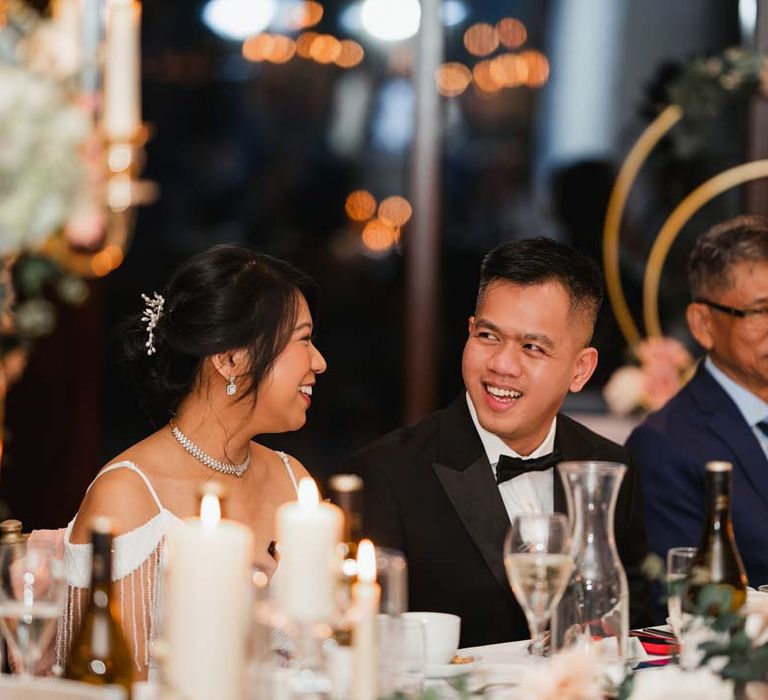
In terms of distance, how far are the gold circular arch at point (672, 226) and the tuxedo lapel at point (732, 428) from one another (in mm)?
1628

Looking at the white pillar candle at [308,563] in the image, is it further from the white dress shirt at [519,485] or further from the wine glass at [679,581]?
the white dress shirt at [519,485]

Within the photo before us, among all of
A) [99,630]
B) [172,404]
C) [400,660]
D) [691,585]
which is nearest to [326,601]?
[400,660]

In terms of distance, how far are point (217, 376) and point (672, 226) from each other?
2.96 meters

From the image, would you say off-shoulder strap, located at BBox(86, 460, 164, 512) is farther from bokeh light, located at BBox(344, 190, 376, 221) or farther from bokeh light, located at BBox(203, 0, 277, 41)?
bokeh light, located at BBox(203, 0, 277, 41)

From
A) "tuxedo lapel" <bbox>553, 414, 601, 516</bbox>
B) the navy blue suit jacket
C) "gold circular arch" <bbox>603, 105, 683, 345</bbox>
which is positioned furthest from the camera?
"gold circular arch" <bbox>603, 105, 683, 345</bbox>

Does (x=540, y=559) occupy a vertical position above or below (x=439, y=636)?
above

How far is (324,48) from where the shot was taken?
587 cm

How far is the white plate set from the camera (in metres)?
2.10

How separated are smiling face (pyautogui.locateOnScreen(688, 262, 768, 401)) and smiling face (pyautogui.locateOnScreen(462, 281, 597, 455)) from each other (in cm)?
83

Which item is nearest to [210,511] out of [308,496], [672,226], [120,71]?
[308,496]

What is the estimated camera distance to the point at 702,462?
141 inches

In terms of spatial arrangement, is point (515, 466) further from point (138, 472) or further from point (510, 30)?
point (510, 30)

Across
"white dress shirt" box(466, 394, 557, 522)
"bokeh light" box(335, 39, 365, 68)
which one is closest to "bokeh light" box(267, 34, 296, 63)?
"bokeh light" box(335, 39, 365, 68)

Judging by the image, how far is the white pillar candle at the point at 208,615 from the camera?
150 cm
